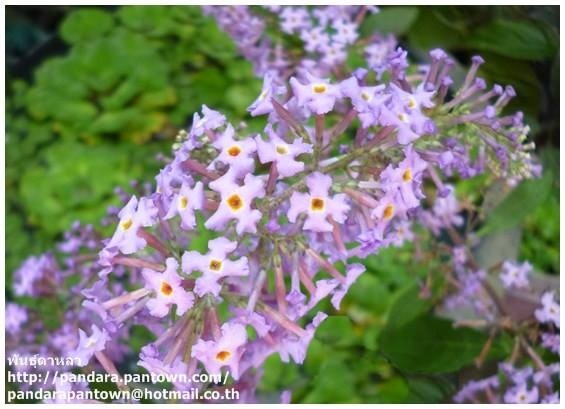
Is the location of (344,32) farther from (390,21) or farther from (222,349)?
(222,349)

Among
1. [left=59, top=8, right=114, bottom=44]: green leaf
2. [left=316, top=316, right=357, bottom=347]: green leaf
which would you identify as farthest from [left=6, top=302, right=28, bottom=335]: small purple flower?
[left=59, top=8, right=114, bottom=44]: green leaf

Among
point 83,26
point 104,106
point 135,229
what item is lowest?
point 104,106

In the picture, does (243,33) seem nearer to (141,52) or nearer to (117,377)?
(117,377)

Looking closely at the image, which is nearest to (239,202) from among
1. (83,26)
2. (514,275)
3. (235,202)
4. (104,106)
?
(235,202)

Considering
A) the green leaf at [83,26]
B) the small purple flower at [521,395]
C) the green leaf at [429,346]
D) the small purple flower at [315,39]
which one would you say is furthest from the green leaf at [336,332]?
the green leaf at [83,26]

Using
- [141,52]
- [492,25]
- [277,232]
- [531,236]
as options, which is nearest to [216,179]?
[277,232]
